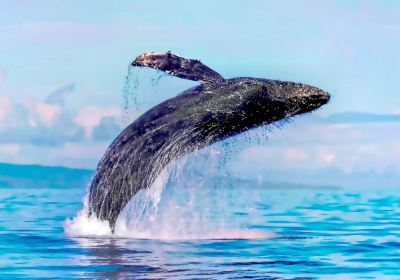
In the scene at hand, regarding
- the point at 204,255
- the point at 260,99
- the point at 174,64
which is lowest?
the point at 204,255

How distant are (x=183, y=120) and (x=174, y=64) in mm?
1690

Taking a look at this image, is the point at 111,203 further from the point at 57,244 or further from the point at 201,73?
the point at 201,73

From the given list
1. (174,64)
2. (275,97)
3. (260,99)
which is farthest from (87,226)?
(275,97)

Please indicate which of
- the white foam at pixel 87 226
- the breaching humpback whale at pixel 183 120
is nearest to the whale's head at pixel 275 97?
the breaching humpback whale at pixel 183 120

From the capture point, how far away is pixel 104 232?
74.6ft

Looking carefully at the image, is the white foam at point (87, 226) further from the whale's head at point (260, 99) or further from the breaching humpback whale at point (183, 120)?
the whale's head at point (260, 99)

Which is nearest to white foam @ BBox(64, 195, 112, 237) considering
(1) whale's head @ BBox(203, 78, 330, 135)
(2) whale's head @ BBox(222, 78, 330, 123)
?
(1) whale's head @ BBox(203, 78, 330, 135)

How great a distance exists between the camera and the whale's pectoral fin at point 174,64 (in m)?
20.8

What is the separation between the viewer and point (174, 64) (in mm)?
20797

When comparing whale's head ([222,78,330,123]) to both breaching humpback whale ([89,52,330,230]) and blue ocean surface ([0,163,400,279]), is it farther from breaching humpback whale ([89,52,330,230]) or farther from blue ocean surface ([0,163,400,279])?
blue ocean surface ([0,163,400,279])

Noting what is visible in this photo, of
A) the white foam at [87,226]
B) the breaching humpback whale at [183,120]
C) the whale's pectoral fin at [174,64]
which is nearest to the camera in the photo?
the whale's pectoral fin at [174,64]

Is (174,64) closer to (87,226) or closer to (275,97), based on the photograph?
(275,97)

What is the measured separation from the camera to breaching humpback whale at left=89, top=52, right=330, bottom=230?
836 inches

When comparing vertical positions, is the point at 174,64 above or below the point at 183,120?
above
